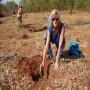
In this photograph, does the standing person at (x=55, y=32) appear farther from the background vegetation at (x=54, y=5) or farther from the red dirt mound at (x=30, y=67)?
the background vegetation at (x=54, y=5)

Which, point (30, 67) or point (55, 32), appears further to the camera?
point (30, 67)

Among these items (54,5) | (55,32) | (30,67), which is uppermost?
(55,32)

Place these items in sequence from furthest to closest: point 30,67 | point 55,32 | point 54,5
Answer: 1. point 54,5
2. point 30,67
3. point 55,32

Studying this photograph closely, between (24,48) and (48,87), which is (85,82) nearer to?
(48,87)

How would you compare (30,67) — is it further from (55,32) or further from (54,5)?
(54,5)

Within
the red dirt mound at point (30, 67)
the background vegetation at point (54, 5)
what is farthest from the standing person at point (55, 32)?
the background vegetation at point (54, 5)

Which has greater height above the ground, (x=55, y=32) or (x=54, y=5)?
(x=55, y=32)

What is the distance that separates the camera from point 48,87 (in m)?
4.79

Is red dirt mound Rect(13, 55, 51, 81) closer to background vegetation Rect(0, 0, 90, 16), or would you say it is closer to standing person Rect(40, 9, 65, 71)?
standing person Rect(40, 9, 65, 71)

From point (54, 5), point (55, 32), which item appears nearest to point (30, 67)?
point (55, 32)

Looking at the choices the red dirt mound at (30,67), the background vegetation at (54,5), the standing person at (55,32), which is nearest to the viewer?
the standing person at (55,32)

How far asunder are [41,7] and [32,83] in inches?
1525

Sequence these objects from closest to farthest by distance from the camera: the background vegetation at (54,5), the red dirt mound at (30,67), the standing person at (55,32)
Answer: the standing person at (55,32), the red dirt mound at (30,67), the background vegetation at (54,5)

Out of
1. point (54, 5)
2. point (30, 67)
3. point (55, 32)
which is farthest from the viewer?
point (54, 5)
